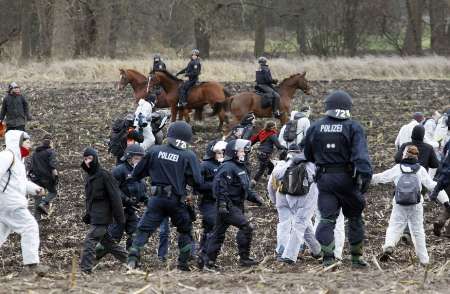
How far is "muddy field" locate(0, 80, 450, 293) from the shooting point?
9.39 meters

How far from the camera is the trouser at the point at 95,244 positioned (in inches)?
463

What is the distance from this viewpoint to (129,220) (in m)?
13.6

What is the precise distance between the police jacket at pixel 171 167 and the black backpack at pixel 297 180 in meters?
1.36

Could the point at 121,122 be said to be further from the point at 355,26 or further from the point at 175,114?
the point at 355,26

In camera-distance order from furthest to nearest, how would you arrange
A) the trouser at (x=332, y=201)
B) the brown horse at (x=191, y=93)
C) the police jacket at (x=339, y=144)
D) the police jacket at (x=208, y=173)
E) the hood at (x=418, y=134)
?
the brown horse at (x=191, y=93) → the hood at (x=418, y=134) → the police jacket at (x=208, y=173) → the trouser at (x=332, y=201) → the police jacket at (x=339, y=144)

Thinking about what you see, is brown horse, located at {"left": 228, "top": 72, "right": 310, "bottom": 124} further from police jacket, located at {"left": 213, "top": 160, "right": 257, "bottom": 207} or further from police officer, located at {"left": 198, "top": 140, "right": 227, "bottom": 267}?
police jacket, located at {"left": 213, "top": 160, "right": 257, "bottom": 207}

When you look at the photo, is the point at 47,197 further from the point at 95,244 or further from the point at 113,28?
the point at 113,28

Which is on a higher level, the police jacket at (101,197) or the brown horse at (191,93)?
the brown horse at (191,93)

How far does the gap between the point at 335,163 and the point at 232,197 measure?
1.80m

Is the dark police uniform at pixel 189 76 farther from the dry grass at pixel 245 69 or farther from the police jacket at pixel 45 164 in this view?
the dry grass at pixel 245 69

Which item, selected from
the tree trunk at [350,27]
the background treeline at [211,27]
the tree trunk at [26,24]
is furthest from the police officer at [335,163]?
the tree trunk at [350,27]

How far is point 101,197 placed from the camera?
11.9 meters

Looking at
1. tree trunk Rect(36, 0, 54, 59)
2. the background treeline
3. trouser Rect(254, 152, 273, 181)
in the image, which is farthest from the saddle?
tree trunk Rect(36, 0, 54, 59)

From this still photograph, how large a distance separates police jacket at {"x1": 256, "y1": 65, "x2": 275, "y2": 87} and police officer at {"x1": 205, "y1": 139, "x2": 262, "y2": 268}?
12.6 metres
